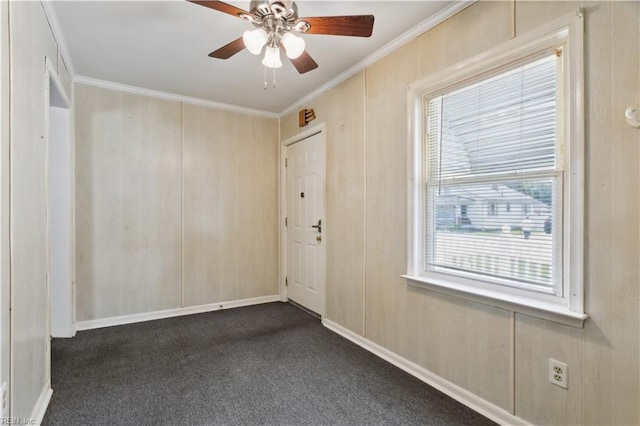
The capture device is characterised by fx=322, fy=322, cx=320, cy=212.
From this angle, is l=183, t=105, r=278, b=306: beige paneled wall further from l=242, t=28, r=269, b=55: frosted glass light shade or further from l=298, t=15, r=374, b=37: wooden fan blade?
l=298, t=15, r=374, b=37: wooden fan blade

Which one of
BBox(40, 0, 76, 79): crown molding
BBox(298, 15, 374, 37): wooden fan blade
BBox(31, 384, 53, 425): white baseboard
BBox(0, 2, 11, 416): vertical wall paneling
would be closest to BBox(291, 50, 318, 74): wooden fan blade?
BBox(298, 15, 374, 37): wooden fan blade

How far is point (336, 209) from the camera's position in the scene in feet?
10.8

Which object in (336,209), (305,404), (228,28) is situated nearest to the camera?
(305,404)

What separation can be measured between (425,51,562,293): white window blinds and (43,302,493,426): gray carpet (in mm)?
908

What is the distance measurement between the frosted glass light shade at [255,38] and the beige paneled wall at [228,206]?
240 cm

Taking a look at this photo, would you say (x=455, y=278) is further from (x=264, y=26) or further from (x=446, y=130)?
(x=264, y=26)

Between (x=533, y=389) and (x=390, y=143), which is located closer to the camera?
(x=533, y=389)

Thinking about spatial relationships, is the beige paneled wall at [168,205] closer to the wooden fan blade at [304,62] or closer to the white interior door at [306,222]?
the white interior door at [306,222]

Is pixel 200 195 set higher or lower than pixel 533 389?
higher

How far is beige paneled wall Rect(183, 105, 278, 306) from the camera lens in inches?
152

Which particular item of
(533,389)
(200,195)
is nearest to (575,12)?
(533,389)

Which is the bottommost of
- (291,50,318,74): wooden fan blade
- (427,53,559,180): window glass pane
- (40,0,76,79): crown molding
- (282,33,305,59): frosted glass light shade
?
(427,53,559,180): window glass pane

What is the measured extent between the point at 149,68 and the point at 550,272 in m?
3.52

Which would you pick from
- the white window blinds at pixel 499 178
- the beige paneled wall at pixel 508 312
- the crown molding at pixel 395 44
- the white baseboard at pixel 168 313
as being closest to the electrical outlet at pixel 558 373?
the beige paneled wall at pixel 508 312
